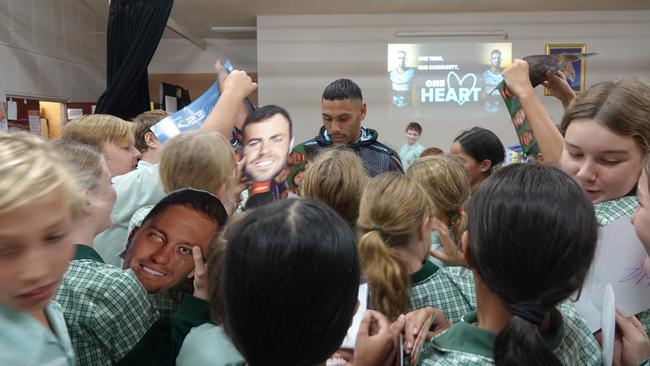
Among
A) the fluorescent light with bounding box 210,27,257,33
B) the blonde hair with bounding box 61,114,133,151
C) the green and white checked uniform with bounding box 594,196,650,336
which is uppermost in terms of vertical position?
the fluorescent light with bounding box 210,27,257,33

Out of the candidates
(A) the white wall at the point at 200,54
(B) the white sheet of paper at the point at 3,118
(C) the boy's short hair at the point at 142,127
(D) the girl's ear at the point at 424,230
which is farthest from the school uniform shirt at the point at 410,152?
(D) the girl's ear at the point at 424,230

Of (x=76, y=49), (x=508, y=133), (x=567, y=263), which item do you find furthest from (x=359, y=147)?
(x=76, y=49)

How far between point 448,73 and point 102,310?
25.0ft

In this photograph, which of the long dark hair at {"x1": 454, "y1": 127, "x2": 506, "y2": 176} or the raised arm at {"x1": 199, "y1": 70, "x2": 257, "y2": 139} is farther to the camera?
the long dark hair at {"x1": 454, "y1": 127, "x2": 506, "y2": 176}

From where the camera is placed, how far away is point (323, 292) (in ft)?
2.57

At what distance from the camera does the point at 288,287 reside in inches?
30.2

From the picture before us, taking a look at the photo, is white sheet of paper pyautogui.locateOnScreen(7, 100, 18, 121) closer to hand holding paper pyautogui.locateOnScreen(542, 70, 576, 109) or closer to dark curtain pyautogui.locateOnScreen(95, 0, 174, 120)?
dark curtain pyautogui.locateOnScreen(95, 0, 174, 120)

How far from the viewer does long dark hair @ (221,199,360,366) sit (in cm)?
77

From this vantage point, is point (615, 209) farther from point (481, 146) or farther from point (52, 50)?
point (52, 50)

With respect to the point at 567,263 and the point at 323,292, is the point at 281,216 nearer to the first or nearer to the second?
the point at 323,292

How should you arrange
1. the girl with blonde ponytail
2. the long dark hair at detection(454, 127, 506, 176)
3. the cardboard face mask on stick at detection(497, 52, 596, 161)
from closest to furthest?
the cardboard face mask on stick at detection(497, 52, 596, 161)
the girl with blonde ponytail
the long dark hair at detection(454, 127, 506, 176)

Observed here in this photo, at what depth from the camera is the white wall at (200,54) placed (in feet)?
31.6

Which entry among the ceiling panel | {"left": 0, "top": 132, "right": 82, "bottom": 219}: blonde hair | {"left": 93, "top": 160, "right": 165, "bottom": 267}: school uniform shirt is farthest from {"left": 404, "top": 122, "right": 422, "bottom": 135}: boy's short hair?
{"left": 0, "top": 132, "right": 82, "bottom": 219}: blonde hair

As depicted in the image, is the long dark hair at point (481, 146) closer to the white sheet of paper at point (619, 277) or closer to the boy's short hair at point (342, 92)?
the boy's short hair at point (342, 92)
